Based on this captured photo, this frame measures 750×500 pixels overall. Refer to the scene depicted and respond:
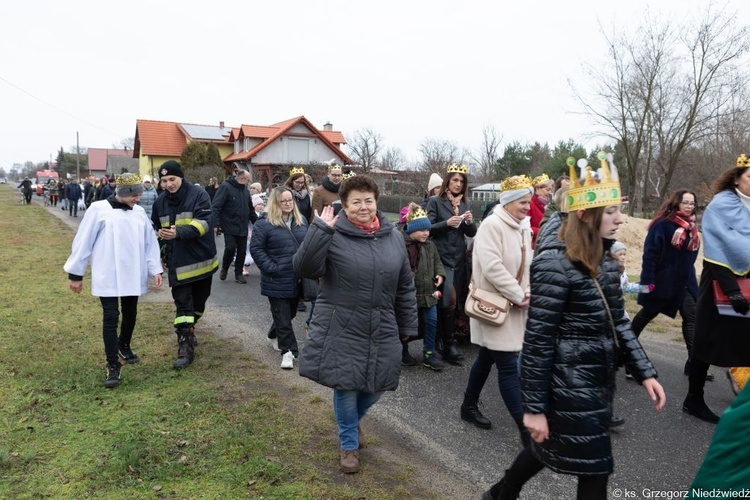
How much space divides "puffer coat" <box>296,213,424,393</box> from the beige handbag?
2.55ft

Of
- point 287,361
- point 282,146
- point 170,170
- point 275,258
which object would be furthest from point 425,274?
point 282,146

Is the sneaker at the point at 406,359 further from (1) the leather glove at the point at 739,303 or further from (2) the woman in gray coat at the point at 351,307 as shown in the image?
(1) the leather glove at the point at 739,303

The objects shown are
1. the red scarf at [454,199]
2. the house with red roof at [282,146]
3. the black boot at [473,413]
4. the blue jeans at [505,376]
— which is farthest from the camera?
the house with red roof at [282,146]

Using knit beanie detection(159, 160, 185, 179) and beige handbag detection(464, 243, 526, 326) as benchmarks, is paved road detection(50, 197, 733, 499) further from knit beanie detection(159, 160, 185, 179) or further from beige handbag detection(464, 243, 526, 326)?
knit beanie detection(159, 160, 185, 179)

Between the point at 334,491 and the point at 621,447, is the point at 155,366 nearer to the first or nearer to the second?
the point at 334,491

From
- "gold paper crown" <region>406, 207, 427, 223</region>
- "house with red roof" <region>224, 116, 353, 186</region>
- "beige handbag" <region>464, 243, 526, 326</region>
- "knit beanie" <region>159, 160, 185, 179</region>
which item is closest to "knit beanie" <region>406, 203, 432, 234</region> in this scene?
"gold paper crown" <region>406, 207, 427, 223</region>

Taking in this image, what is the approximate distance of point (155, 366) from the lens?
215 inches

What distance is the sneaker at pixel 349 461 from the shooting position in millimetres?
3543

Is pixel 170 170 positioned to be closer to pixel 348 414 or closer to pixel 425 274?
pixel 425 274

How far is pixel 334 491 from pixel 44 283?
8259 mm

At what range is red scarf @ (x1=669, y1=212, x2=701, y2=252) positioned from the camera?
5.36m

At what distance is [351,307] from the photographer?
3531 millimetres

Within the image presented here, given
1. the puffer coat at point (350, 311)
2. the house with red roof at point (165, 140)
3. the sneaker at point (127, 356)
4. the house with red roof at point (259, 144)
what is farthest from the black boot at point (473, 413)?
the house with red roof at point (165, 140)

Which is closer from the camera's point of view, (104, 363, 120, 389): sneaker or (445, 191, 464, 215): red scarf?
(104, 363, 120, 389): sneaker
